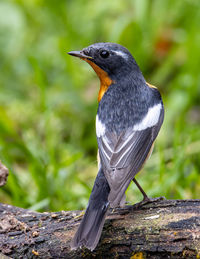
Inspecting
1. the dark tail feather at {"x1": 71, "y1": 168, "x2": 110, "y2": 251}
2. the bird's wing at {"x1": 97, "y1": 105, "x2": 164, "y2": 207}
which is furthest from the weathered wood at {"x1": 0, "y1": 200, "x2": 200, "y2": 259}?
the bird's wing at {"x1": 97, "y1": 105, "x2": 164, "y2": 207}

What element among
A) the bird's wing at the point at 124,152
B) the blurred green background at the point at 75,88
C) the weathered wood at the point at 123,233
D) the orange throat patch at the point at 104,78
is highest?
the blurred green background at the point at 75,88

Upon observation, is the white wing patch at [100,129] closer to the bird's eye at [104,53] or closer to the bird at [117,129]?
the bird at [117,129]

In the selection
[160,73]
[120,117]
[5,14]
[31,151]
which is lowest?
[120,117]

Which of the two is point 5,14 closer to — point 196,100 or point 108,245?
point 196,100

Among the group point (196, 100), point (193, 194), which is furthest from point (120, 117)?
point (196, 100)

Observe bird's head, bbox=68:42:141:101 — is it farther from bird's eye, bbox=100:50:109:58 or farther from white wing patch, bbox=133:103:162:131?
white wing patch, bbox=133:103:162:131

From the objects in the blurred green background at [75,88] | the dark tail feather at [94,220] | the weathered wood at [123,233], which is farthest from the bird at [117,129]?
the blurred green background at [75,88]

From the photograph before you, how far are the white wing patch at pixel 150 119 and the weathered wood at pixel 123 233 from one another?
0.64 metres

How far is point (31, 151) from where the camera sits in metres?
5.34

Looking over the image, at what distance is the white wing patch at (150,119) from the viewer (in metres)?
3.96

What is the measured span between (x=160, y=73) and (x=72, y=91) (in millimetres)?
1567

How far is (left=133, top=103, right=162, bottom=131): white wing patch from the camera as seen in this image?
3.96 metres

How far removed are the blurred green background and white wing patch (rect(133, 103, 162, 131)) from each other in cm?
89

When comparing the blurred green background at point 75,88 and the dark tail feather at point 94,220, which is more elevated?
the blurred green background at point 75,88
